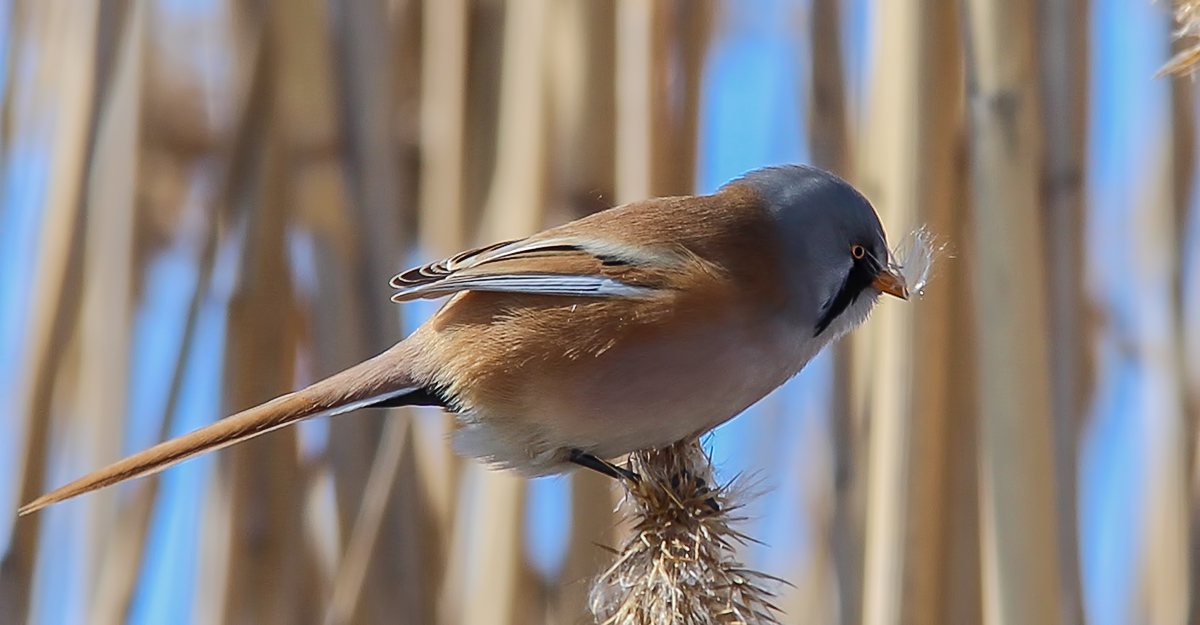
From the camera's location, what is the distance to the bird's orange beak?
4.53 feet

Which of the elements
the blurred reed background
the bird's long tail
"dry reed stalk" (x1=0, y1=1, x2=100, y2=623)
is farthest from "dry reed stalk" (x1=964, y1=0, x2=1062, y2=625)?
"dry reed stalk" (x1=0, y1=1, x2=100, y2=623)

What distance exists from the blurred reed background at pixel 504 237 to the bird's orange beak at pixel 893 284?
58 mm

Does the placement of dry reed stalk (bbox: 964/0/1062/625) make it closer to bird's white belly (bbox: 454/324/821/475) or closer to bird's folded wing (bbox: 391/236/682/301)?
bird's white belly (bbox: 454/324/821/475)

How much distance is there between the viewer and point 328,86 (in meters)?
1.74

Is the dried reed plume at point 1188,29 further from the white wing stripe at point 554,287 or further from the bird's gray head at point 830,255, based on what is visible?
the white wing stripe at point 554,287

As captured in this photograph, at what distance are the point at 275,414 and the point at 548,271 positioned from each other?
1.21 feet

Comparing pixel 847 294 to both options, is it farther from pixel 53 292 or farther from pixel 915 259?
pixel 53 292

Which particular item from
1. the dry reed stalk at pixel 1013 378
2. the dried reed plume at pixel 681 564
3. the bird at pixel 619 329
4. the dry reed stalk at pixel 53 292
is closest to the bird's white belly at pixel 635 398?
the bird at pixel 619 329

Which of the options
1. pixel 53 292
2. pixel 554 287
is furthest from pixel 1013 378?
pixel 53 292

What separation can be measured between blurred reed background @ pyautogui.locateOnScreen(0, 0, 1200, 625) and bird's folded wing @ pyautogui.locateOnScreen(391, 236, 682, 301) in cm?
19

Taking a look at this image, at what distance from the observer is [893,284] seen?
138 centimetres

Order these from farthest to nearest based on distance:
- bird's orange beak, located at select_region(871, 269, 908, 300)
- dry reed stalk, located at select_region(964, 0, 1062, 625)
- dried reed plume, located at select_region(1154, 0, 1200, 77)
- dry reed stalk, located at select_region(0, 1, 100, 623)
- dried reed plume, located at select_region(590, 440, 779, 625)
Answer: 1. dry reed stalk, located at select_region(0, 1, 100, 623)
2. bird's orange beak, located at select_region(871, 269, 908, 300)
3. dry reed stalk, located at select_region(964, 0, 1062, 625)
4. dried reed plume, located at select_region(590, 440, 779, 625)
5. dried reed plume, located at select_region(1154, 0, 1200, 77)

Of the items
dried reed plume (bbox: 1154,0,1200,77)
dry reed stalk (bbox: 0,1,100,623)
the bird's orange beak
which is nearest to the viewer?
dried reed plume (bbox: 1154,0,1200,77)

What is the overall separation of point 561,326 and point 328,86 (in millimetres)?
598
